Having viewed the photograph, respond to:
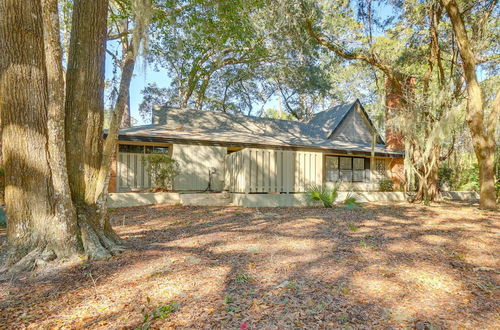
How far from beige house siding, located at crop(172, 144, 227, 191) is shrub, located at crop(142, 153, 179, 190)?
0.68 m

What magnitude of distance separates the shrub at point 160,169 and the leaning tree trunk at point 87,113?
6.43m

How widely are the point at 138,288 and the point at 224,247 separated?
1.64 metres

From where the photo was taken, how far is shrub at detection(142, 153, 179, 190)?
10609mm

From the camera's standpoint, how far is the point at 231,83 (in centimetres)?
2270

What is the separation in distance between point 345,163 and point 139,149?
34.0ft

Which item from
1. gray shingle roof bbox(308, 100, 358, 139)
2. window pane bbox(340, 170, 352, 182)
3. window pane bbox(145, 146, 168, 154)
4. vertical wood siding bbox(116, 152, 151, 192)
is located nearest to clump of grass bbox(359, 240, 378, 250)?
vertical wood siding bbox(116, 152, 151, 192)

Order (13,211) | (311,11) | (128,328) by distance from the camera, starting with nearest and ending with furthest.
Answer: (128,328)
(13,211)
(311,11)

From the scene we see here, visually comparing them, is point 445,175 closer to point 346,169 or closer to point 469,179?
point 469,179

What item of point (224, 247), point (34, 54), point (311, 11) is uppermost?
point (311, 11)

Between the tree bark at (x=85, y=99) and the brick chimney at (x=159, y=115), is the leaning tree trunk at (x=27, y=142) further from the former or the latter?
the brick chimney at (x=159, y=115)

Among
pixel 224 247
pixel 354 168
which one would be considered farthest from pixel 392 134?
pixel 224 247

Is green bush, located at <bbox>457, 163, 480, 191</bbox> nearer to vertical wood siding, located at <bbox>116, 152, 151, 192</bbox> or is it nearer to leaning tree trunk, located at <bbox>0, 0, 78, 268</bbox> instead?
vertical wood siding, located at <bbox>116, 152, 151, 192</bbox>

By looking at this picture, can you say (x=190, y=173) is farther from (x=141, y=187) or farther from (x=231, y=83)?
(x=231, y=83)

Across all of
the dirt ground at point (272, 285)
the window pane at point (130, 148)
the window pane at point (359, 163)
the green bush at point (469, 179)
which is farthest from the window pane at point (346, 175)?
the dirt ground at point (272, 285)
